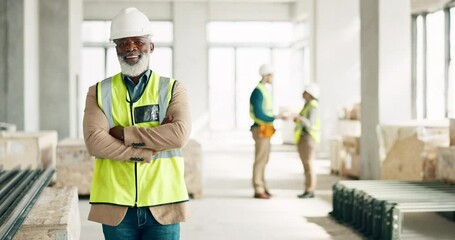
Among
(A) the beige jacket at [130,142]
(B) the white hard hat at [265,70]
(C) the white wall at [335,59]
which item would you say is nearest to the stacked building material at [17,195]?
(A) the beige jacket at [130,142]

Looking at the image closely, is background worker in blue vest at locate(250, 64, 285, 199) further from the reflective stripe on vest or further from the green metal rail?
the green metal rail

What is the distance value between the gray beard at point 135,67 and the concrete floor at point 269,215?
13.0 feet

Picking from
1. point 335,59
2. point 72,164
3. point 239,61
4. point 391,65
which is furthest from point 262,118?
point 239,61

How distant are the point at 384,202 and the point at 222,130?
20.1 metres

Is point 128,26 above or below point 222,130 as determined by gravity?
above

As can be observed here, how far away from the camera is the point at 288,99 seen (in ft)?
85.5

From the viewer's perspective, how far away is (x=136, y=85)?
119 inches

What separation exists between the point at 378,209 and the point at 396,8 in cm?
499

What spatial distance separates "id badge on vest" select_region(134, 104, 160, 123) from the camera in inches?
118

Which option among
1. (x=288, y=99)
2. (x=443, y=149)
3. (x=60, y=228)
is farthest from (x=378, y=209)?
(x=288, y=99)

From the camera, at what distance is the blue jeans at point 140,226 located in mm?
2936

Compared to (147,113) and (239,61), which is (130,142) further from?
(239,61)

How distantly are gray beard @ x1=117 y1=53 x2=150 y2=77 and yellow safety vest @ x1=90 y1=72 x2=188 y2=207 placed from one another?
0.06 m

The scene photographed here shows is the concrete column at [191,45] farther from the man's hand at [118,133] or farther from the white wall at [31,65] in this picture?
the man's hand at [118,133]
